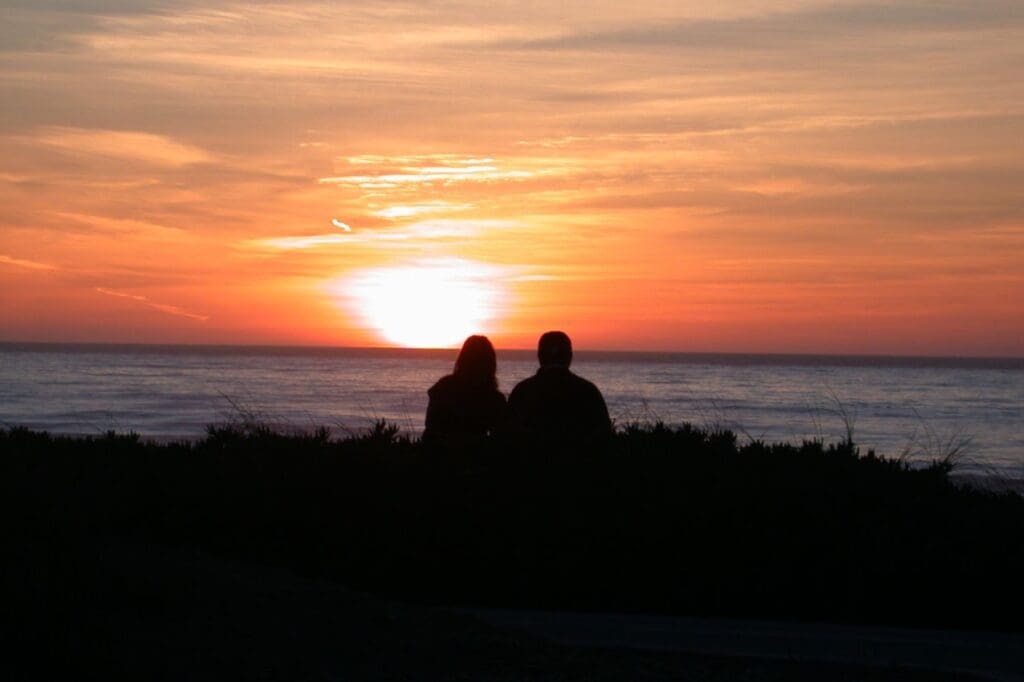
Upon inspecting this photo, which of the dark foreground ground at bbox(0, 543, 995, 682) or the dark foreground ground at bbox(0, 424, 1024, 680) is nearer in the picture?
the dark foreground ground at bbox(0, 543, 995, 682)

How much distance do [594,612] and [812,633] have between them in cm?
149

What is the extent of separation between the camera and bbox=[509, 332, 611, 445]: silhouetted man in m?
9.22

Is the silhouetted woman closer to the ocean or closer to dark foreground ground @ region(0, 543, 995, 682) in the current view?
dark foreground ground @ region(0, 543, 995, 682)

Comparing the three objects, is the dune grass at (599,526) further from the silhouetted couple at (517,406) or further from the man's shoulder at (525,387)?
the man's shoulder at (525,387)

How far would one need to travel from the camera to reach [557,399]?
9.28 m

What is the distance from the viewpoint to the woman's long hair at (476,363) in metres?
8.98

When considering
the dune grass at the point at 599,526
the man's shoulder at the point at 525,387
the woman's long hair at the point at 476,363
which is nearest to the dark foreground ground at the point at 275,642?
the dune grass at the point at 599,526

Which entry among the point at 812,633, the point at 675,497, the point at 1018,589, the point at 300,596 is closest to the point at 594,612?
the point at 675,497

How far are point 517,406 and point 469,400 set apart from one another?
50 cm

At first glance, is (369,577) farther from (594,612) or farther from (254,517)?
(594,612)

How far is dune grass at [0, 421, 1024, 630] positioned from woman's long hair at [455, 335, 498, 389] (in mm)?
638

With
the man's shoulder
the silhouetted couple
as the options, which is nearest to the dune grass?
the silhouetted couple

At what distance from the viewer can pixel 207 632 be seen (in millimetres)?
5230

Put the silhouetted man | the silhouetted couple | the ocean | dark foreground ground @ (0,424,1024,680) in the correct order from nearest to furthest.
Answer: dark foreground ground @ (0,424,1024,680) < the silhouetted couple < the silhouetted man < the ocean
